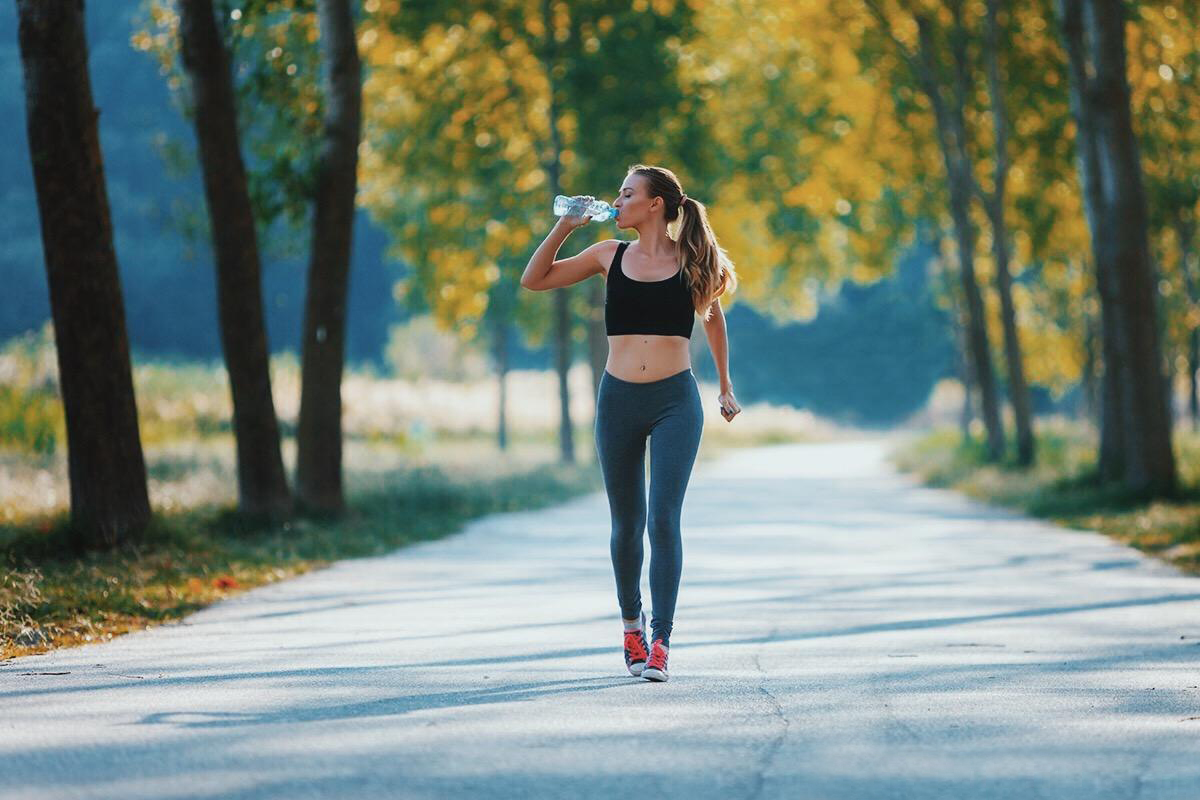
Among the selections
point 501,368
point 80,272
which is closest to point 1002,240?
point 501,368

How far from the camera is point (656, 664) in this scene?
24.2 ft

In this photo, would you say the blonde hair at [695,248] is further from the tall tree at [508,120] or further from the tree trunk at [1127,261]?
the tall tree at [508,120]

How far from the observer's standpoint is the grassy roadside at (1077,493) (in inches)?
632

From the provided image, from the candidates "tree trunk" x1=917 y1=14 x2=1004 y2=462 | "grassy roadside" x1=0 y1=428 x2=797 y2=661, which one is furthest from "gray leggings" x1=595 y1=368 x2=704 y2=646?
"tree trunk" x1=917 y1=14 x2=1004 y2=462

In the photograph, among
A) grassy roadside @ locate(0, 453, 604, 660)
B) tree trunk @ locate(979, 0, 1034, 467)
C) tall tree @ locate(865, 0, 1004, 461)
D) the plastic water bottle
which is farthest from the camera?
tall tree @ locate(865, 0, 1004, 461)

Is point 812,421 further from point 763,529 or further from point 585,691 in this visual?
point 585,691

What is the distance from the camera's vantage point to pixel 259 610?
10.6 m

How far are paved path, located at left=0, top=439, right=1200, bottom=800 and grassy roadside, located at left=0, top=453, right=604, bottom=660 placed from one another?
30 centimetres

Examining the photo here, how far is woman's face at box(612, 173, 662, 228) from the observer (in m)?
7.57

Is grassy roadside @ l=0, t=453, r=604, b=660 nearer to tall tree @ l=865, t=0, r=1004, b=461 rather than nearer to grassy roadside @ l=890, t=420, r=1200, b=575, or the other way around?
grassy roadside @ l=890, t=420, r=1200, b=575

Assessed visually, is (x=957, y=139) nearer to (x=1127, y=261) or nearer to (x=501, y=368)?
(x=1127, y=261)

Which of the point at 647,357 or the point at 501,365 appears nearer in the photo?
the point at 647,357

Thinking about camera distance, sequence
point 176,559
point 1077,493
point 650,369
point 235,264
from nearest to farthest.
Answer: point 650,369, point 176,559, point 235,264, point 1077,493

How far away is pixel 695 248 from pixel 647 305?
0.32m
